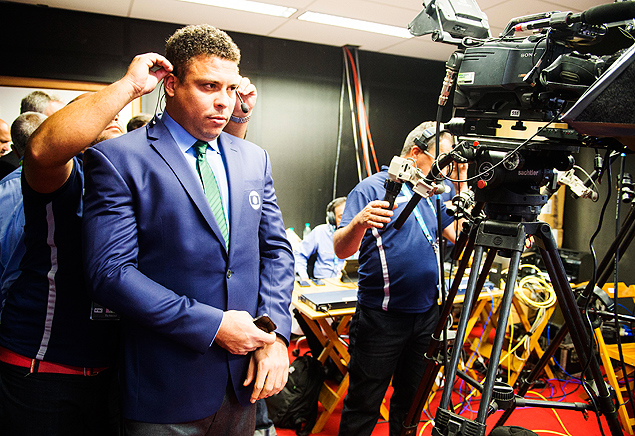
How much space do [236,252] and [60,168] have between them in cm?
47

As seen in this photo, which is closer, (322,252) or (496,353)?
(496,353)

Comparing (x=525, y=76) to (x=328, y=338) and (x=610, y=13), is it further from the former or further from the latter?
(x=328, y=338)

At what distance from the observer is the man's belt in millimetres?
1147

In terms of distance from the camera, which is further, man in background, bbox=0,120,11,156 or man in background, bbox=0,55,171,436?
man in background, bbox=0,120,11,156

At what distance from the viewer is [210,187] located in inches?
45.0

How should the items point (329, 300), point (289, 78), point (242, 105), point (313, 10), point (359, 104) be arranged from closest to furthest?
point (242, 105) → point (329, 300) → point (313, 10) → point (289, 78) → point (359, 104)

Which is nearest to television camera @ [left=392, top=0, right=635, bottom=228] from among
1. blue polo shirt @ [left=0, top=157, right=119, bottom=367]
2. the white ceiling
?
blue polo shirt @ [left=0, top=157, right=119, bottom=367]

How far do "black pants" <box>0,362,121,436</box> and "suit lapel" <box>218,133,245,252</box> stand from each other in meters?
0.57

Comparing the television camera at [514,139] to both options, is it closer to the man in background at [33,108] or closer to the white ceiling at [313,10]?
the man in background at [33,108]

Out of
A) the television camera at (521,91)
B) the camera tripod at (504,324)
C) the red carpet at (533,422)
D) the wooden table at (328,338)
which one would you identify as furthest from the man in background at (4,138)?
→ the camera tripod at (504,324)

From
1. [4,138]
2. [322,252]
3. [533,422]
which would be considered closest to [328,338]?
[322,252]

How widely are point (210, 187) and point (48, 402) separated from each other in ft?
2.33

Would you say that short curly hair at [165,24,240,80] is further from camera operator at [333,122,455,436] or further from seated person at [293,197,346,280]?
seated person at [293,197,346,280]

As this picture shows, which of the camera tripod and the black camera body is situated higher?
the black camera body
